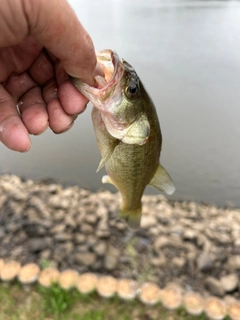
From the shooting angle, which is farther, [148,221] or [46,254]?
[148,221]

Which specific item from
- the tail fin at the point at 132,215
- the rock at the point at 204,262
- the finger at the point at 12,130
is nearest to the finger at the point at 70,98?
the finger at the point at 12,130

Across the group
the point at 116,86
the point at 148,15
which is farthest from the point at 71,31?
the point at 148,15

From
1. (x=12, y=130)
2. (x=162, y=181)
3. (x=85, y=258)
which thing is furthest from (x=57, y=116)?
(x=85, y=258)

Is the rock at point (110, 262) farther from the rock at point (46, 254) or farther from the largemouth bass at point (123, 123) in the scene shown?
the largemouth bass at point (123, 123)

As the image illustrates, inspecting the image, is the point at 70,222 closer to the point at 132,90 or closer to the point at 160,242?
the point at 160,242

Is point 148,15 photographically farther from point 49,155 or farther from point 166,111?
point 49,155

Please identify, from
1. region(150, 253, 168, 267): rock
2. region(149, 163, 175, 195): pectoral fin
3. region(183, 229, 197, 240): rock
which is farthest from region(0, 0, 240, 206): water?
region(149, 163, 175, 195): pectoral fin
